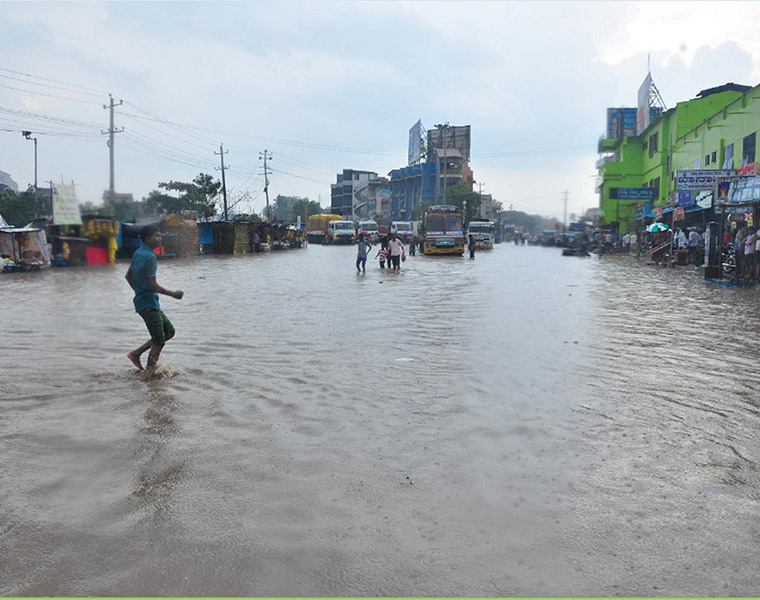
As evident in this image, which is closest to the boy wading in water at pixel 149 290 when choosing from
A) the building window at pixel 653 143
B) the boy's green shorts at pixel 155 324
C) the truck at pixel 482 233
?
the boy's green shorts at pixel 155 324

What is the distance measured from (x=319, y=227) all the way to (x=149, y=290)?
6097cm

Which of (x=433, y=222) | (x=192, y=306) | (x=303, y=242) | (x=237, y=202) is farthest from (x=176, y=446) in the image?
(x=237, y=202)

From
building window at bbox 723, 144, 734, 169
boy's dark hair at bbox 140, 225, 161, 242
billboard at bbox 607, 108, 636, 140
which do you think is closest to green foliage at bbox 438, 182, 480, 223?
billboard at bbox 607, 108, 636, 140

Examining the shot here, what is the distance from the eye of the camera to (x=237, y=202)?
71125 millimetres

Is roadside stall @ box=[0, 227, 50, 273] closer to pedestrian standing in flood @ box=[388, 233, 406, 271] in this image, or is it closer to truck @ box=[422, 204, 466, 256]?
pedestrian standing in flood @ box=[388, 233, 406, 271]

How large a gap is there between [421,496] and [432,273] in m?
21.0

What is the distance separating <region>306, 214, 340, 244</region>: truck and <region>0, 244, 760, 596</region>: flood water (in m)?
57.0

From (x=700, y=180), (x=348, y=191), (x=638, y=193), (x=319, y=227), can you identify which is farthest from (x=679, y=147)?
(x=348, y=191)

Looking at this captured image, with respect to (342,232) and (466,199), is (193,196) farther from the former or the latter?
(466,199)

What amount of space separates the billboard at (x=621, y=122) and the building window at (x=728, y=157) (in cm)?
4224

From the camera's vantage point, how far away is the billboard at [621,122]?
75875 millimetres

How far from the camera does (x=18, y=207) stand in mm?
53469

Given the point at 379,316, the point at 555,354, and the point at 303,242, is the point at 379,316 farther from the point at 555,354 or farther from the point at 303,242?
the point at 303,242

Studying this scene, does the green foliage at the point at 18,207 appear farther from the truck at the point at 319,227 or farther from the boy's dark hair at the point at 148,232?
the boy's dark hair at the point at 148,232
